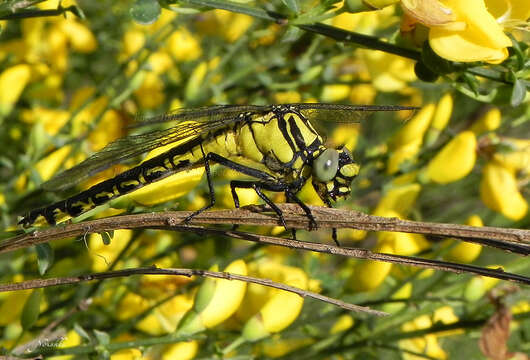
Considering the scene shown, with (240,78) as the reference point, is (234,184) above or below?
below

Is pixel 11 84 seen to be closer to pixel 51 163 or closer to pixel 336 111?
pixel 51 163

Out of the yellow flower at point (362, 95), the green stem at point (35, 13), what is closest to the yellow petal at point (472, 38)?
the green stem at point (35, 13)

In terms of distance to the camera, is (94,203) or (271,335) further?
(271,335)

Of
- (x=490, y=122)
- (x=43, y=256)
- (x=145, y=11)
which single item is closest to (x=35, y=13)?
(x=145, y=11)

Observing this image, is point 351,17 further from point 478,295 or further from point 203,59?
point 478,295

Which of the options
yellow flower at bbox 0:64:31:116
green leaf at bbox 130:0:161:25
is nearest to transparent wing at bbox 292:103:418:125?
green leaf at bbox 130:0:161:25

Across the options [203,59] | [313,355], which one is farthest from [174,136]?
[203,59]

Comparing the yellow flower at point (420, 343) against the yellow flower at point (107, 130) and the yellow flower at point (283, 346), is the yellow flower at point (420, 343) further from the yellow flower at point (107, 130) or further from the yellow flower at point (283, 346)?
the yellow flower at point (107, 130)
